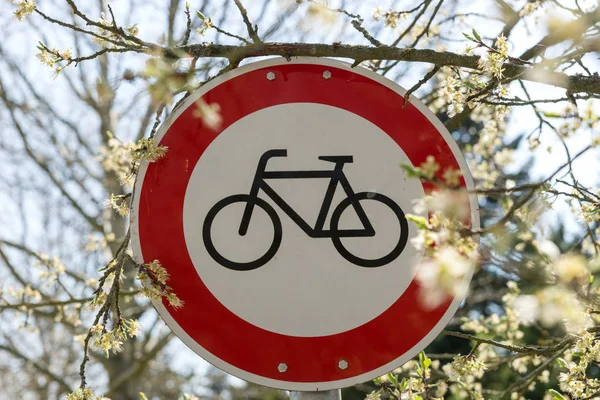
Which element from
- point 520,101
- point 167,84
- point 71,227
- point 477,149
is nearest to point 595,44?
point 520,101

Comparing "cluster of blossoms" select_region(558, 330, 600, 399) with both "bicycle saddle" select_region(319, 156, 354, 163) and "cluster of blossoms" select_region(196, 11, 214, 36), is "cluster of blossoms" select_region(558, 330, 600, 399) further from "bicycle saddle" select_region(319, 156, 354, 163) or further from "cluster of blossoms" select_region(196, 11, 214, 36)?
"cluster of blossoms" select_region(196, 11, 214, 36)

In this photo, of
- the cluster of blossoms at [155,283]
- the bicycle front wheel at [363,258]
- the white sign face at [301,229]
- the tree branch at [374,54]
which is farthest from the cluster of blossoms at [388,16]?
the cluster of blossoms at [155,283]

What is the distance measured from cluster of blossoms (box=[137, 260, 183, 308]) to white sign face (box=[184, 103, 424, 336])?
9 cm

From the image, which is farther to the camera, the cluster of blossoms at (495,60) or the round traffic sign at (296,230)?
the cluster of blossoms at (495,60)

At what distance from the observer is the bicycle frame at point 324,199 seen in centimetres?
175

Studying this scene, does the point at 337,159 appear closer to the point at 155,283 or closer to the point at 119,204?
the point at 155,283

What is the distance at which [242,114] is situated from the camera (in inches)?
72.4

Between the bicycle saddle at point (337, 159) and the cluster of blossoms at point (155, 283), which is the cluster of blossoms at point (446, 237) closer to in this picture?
the bicycle saddle at point (337, 159)

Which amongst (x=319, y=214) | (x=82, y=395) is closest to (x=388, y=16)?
(x=319, y=214)

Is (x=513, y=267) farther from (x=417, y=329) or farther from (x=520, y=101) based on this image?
(x=520, y=101)

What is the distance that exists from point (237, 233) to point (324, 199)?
0.70ft

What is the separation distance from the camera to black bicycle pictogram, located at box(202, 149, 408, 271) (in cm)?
175

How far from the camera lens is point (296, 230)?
1.75 metres

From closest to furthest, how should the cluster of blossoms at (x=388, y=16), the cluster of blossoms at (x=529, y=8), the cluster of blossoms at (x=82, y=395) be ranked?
1. the cluster of blossoms at (x=82, y=395)
2. the cluster of blossoms at (x=388, y=16)
3. the cluster of blossoms at (x=529, y=8)
